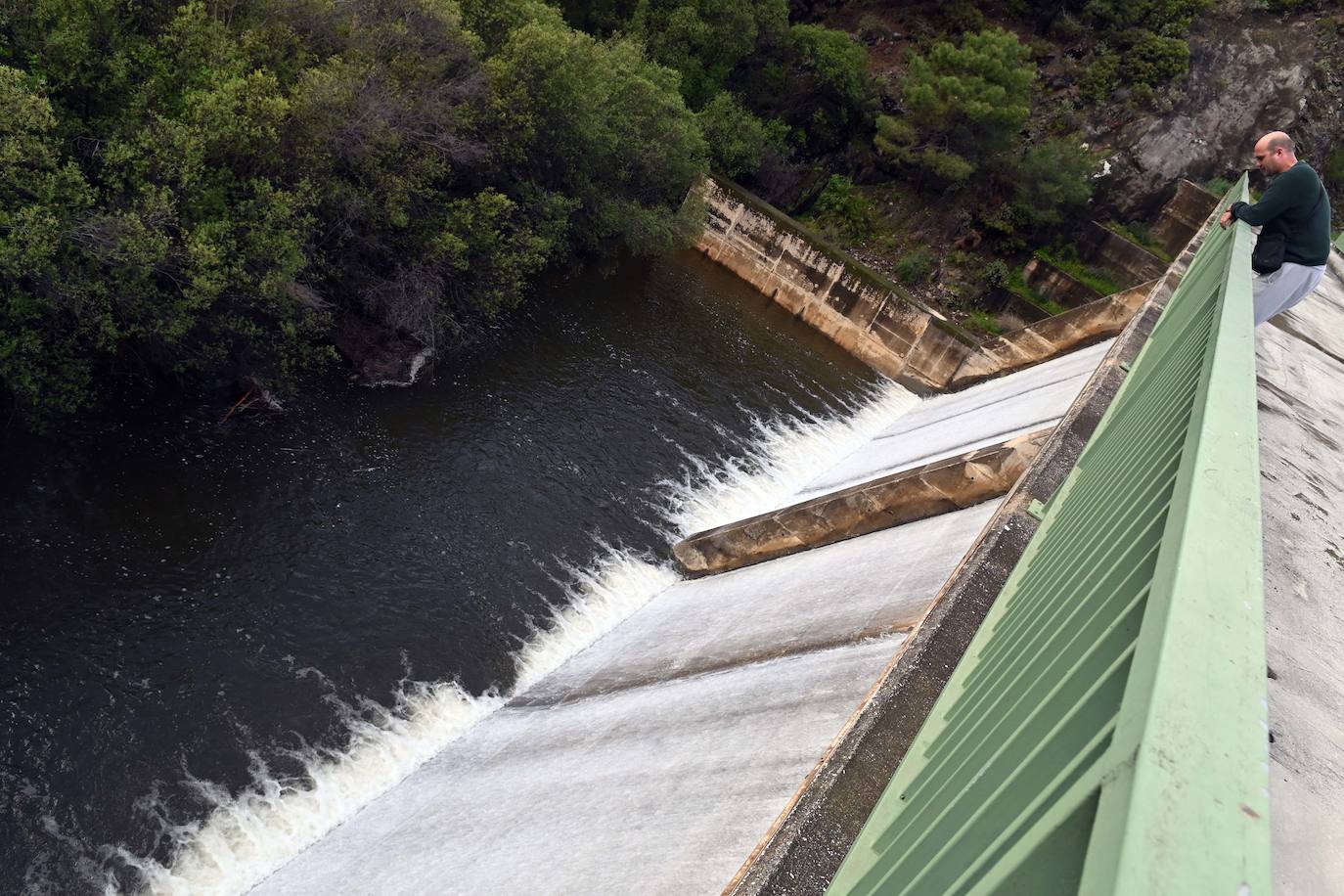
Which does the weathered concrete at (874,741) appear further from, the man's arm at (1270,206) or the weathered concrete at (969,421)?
the weathered concrete at (969,421)

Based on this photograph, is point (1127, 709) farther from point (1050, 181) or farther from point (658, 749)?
point (1050, 181)

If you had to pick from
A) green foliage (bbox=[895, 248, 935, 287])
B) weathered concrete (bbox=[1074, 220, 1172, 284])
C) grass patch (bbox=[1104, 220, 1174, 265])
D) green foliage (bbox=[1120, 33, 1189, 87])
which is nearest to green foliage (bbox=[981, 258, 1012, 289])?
green foliage (bbox=[895, 248, 935, 287])

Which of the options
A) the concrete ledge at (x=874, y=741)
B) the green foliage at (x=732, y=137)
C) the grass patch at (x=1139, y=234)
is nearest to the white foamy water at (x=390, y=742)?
the concrete ledge at (x=874, y=741)

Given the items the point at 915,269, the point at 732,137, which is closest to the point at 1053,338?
the point at 915,269

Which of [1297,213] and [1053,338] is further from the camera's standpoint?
[1053,338]

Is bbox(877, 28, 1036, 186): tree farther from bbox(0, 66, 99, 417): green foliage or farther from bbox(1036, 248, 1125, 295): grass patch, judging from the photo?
bbox(0, 66, 99, 417): green foliage
